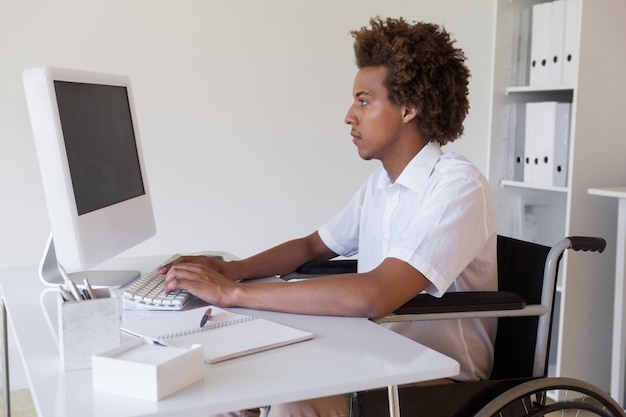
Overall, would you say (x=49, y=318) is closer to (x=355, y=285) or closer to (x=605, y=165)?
(x=355, y=285)

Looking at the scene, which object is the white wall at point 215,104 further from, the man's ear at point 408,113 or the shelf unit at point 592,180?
the man's ear at point 408,113

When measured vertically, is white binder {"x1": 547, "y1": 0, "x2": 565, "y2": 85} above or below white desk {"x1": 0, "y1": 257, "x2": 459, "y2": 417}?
above

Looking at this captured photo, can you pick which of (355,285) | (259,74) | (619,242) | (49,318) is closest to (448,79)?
(355,285)

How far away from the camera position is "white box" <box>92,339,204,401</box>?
3.21ft

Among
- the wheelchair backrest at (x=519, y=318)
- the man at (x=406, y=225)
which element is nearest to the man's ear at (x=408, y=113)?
the man at (x=406, y=225)

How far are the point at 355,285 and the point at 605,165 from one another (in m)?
1.76

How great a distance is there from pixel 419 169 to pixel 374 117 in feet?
0.49

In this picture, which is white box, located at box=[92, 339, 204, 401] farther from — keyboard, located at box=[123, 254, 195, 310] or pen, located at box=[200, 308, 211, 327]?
keyboard, located at box=[123, 254, 195, 310]

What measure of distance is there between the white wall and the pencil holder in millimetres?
1788

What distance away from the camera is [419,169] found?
5.49ft

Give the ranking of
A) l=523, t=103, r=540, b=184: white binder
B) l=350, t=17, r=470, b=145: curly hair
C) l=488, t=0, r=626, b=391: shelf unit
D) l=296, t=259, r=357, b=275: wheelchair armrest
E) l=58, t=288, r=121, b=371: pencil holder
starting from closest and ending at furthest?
l=58, t=288, r=121, b=371: pencil holder < l=350, t=17, r=470, b=145: curly hair < l=296, t=259, r=357, b=275: wheelchair armrest < l=488, t=0, r=626, b=391: shelf unit < l=523, t=103, r=540, b=184: white binder

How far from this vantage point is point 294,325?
134cm

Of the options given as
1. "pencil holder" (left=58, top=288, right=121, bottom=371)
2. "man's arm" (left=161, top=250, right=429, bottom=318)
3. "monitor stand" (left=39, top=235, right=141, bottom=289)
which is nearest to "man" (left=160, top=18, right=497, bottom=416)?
"man's arm" (left=161, top=250, right=429, bottom=318)

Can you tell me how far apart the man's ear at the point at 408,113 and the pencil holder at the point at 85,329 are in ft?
2.65
